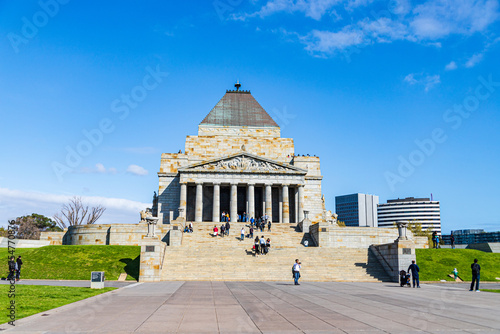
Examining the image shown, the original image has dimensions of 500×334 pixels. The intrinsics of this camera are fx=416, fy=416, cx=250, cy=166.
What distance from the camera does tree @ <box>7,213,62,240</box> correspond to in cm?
9488

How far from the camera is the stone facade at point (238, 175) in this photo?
190ft

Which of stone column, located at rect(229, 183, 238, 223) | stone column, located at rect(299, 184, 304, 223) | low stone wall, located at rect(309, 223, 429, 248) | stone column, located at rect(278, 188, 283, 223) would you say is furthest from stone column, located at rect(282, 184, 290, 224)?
low stone wall, located at rect(309, 223, 429, 248)

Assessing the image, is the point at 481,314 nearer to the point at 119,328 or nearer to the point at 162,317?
the point at 162,317

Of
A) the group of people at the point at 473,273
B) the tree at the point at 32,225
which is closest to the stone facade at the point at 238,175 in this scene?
the group of people at the point at 473,273

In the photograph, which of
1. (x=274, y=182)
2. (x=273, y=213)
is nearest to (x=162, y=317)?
(x=274, y=182)

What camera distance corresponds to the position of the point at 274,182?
192 feet

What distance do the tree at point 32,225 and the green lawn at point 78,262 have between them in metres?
62.3

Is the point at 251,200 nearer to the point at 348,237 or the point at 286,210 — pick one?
the point at 286,210

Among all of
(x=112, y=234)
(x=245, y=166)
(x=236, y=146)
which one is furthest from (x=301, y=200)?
(x=112, y=234)

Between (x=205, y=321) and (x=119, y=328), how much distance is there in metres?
2.30

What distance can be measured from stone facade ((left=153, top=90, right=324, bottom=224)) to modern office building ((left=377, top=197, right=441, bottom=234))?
5468 inches

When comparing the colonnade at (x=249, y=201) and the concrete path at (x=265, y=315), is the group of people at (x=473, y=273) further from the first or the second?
the colonnade at (x=249, y=201)

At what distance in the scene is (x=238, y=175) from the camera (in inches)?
2301

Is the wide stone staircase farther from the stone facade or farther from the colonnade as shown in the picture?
the colonnade
